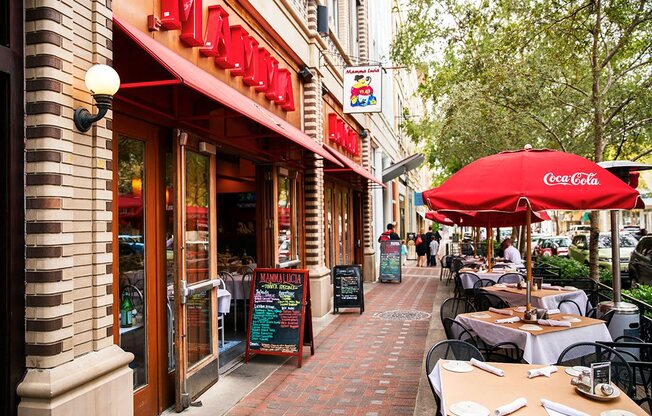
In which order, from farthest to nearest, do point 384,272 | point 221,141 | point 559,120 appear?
point 384,272 < point 559,120 < point 221,141

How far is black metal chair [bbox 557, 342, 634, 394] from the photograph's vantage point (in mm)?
4411

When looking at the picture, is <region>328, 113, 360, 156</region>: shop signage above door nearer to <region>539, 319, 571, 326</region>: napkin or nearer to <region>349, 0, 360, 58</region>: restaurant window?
<region>349, 0, 360, 58</region>: restaurant window

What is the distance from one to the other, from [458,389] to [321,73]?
30.9 ft

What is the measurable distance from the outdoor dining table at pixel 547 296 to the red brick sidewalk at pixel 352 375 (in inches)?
64.7

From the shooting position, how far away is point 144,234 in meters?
5.79

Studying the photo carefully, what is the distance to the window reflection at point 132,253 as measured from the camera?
5.43 m

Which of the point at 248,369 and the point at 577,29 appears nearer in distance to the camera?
the point at 248,369

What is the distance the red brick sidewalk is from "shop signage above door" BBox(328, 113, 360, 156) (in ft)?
16.2

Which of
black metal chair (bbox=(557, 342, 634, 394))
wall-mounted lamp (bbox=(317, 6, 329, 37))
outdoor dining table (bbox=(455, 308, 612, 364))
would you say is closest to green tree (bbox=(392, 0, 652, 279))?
wall-mounted lamp (bbox=(317, 6, 329, 37))

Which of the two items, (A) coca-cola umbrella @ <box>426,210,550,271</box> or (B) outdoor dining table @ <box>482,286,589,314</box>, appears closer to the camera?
(B) outdoor dining table @ <box>482,286,589,314</box>

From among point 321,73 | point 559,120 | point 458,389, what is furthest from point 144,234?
point 559,120

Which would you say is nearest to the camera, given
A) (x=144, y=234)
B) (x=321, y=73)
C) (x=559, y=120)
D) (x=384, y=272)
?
(x=144, y=234)

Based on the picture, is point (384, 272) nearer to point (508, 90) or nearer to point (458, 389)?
point (508, 90)

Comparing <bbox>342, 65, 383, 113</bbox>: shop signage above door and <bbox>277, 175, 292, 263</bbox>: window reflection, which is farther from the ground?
<bbox>342, 65, 383, 113</bbox>: shop signage above door
